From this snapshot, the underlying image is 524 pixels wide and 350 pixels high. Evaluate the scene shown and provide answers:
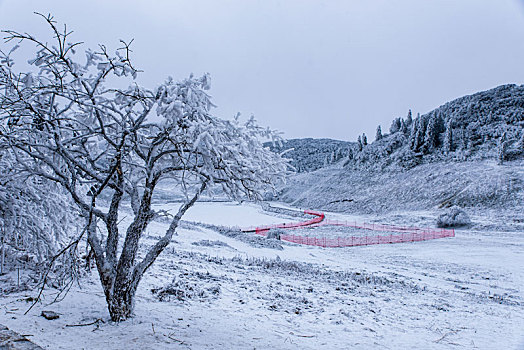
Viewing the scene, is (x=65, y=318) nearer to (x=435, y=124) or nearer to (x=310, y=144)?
(x=435, y=124)

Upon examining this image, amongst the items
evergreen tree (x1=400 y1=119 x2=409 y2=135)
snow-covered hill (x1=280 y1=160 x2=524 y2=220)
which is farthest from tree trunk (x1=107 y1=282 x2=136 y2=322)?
evergreen tree (x1=400 y1=119 x2=409 y2=135)

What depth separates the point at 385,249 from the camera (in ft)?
68.8

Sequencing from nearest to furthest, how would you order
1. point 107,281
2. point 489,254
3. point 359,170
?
point 107,281 → point 489,254 → point 359,170

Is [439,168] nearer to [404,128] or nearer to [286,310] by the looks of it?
[404,128]

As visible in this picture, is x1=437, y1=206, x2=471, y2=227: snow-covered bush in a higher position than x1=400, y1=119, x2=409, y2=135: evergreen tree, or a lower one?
lower

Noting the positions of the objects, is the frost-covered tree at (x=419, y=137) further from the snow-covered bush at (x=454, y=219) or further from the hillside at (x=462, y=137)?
the snow-covered bush at (x=454, y=219)

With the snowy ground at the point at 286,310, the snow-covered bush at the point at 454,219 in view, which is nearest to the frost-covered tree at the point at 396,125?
the snow-covered bush at the point at 454,219

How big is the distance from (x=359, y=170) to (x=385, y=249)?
55949 mm

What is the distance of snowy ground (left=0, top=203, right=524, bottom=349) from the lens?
5.13 metres

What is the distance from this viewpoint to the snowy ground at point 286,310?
5131 millimetres

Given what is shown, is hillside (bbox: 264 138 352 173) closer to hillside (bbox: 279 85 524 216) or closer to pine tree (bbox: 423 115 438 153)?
hillside (bbox: 279 85 524 216)

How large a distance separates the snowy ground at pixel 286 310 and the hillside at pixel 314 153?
94.9 m

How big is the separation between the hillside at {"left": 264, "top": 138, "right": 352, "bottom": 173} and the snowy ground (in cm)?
9493

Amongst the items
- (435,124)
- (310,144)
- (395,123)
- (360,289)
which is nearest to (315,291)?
(360,289)
